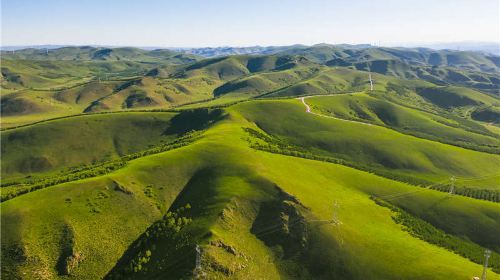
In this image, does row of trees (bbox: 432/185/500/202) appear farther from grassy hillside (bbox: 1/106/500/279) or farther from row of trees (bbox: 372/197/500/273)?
row of trees (bbox: 372/197/500/273)

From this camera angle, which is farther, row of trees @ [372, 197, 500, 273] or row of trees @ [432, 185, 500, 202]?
row of trees @ [432, 185, 500, 202]

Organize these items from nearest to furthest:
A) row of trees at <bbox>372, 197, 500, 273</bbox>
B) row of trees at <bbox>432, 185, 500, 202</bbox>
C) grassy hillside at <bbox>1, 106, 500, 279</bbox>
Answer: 1. grassy hillside at <bbox>1, 106, 500, 279</bbox>
2. row of trees at <bbox>372, 197, 500, 273</bbox>
3. row of trees at <bbox>432, 185, 500, 202</bbox>

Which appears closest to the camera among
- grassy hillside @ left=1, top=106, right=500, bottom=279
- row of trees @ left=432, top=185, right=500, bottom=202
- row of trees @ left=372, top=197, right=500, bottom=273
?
grassy hillside @ left=1, top=106, right=500, bottom=279

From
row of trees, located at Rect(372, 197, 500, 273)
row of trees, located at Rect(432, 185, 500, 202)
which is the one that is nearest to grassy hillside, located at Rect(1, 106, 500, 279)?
row of trees, located at Rect(372, 197, 500, 273)

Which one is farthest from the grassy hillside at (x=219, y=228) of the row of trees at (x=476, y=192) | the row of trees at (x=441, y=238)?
the row of trees at (x=476, y=192)

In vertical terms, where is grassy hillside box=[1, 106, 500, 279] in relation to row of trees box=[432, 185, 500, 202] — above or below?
above

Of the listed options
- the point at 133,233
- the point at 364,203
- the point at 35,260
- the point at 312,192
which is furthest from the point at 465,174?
the point at 35,260

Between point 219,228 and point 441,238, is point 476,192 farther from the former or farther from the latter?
Result: point 219,228

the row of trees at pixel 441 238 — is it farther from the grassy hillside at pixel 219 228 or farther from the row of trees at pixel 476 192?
the row of trees at pixel 476 192

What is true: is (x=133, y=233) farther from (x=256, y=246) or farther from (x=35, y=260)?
(x=256, y=246)

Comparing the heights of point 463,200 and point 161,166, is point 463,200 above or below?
below

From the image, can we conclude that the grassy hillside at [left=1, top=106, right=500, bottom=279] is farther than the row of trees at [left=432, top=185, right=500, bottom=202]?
No
